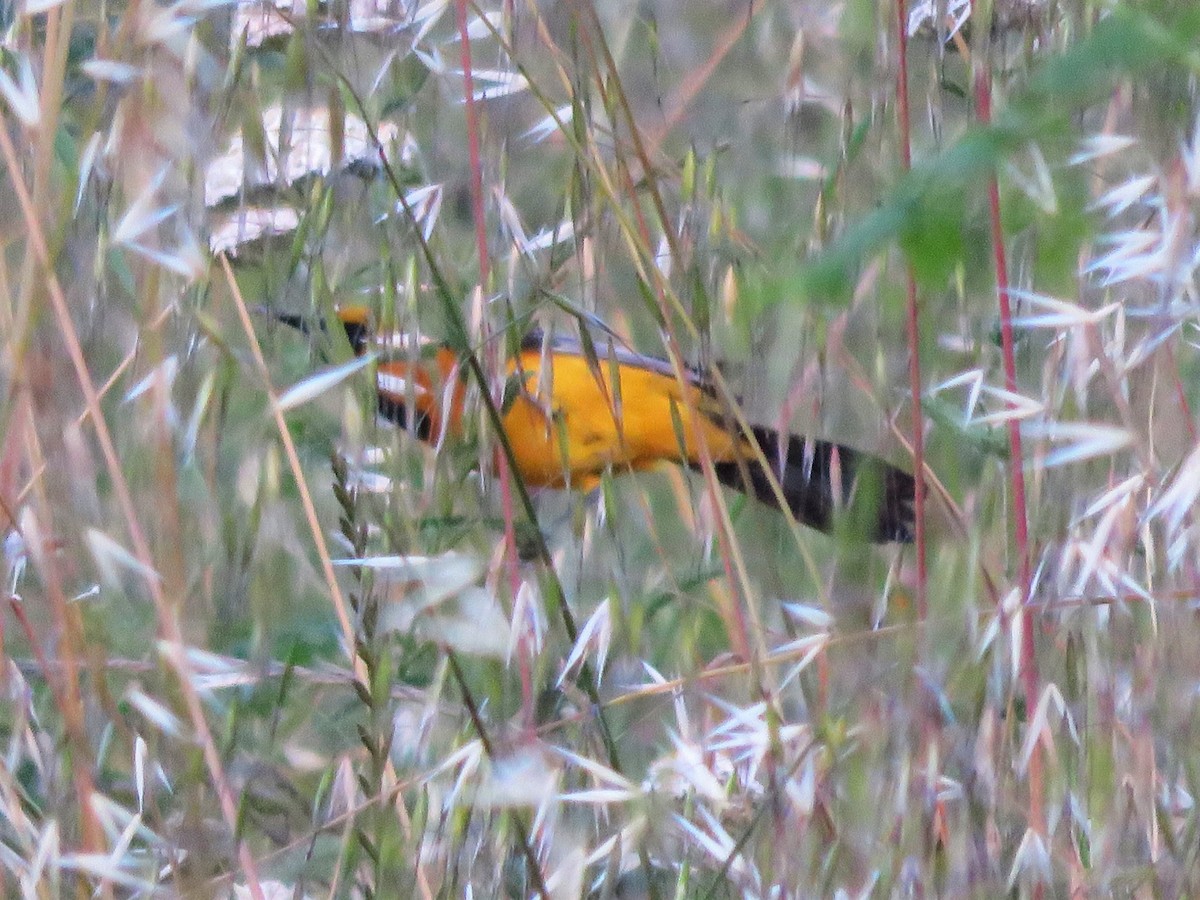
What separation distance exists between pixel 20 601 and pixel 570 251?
378mm

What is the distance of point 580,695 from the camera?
0.70m

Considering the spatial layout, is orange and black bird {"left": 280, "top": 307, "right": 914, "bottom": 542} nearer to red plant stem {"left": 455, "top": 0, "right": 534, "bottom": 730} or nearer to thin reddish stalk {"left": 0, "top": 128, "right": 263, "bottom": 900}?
red plant stem {"left": 455, "top": 0, "right": 534, "bottom": 730}

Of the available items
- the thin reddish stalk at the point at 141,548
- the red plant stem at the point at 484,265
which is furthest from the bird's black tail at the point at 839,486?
the thin reddish stalk at the point at 141,548

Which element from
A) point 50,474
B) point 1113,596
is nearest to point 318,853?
point 50,474

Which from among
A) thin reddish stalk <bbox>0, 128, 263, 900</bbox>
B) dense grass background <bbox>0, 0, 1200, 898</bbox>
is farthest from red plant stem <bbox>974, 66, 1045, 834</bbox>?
thin reddish stalk <bbox>0, 128, 263, 900</bbox>

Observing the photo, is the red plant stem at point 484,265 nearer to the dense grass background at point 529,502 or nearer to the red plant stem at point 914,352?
the dense grass background at point 529,502

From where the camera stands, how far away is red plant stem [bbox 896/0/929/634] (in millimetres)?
679

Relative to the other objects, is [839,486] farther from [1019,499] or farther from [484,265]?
[484,265]

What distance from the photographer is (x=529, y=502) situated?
65 centimetres

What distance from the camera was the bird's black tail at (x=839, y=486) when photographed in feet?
2.41

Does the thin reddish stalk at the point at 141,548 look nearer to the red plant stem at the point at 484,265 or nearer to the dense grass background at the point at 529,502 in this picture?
the dense grass background at the point at 529,502

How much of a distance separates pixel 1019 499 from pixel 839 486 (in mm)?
114

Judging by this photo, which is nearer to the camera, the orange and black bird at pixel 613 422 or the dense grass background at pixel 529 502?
the dense grass background at pixel 529 502

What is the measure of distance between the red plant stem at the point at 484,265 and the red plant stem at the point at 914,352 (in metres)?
0.22
